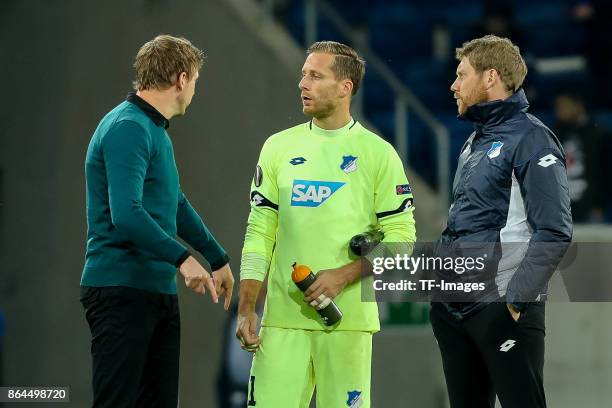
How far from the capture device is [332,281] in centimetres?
315

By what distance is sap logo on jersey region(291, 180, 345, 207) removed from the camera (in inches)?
126

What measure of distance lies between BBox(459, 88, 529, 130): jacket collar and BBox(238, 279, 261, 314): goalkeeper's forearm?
872 mm

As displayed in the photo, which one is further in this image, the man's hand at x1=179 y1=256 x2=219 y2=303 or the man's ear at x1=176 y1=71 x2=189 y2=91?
the man's ear at x1=176 y1=71 x2=189 y2=91

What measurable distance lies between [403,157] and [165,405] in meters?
2.74

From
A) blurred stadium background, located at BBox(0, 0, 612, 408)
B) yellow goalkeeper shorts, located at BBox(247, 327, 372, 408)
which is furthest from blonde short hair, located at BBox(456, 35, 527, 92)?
blurred stadium background, located at BBox(0, 0, 612, 408)

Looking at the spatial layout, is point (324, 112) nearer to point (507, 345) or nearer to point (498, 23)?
point (507, 345)

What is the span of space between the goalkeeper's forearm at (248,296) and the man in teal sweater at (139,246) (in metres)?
0.18

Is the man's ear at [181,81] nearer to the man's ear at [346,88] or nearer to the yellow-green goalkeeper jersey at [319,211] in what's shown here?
the yellow-green goalkeeper jersey at [319,211]

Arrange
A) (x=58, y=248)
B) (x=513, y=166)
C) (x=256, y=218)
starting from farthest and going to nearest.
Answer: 1. (x=58, y=248)
2. (x=256, y=218)
3. (x=513, y=166)

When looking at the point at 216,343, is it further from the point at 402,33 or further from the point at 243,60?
the point at 402,33

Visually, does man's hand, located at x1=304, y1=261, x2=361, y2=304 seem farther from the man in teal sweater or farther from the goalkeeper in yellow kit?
the man in teal sweater

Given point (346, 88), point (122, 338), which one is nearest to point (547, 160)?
point (346, 88)

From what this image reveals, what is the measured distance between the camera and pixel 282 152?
3.29 m

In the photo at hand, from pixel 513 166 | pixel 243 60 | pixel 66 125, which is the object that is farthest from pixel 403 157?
pixel 513 166
